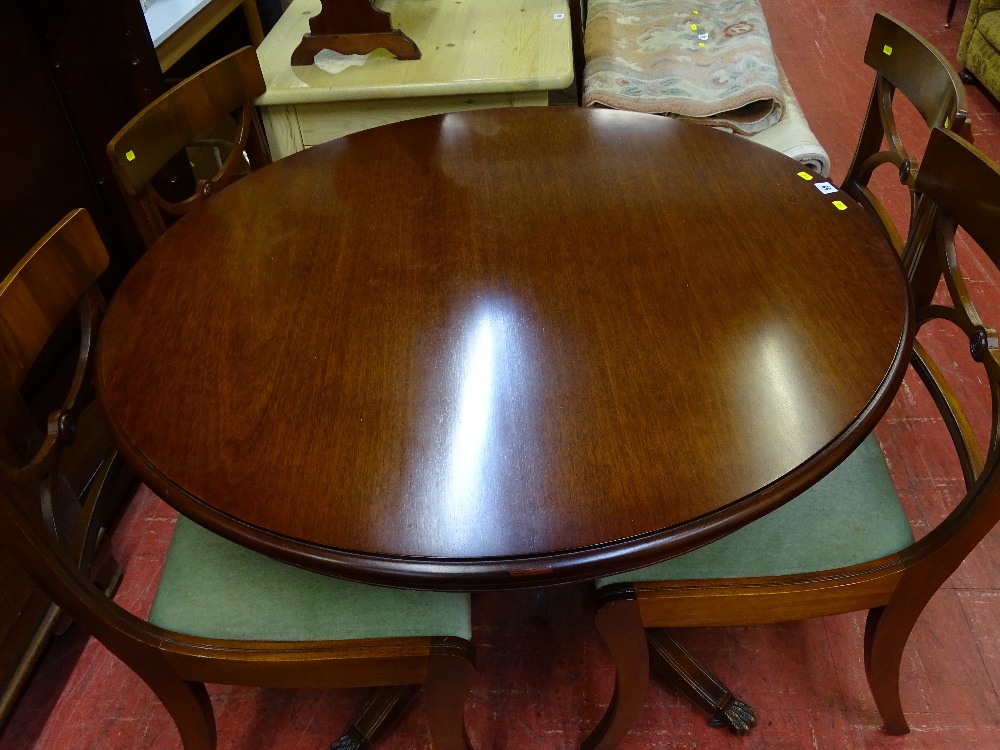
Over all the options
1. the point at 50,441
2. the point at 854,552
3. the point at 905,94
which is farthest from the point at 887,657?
the point at 50,441

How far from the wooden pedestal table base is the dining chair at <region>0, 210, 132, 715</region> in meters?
1.10

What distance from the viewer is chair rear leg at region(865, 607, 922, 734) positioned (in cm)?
109

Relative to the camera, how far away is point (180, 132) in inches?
Answer: 54.7

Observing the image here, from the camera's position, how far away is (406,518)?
775mm

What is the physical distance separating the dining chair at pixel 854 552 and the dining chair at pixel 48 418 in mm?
683

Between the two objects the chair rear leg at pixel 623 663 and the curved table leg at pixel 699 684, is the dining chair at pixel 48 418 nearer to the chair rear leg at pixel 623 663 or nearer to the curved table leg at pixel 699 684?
the chair rear leg at pixel 623 663

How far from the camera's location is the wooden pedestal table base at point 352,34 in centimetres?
194

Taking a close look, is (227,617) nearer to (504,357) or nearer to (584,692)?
(504,357)

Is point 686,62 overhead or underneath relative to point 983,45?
overhead

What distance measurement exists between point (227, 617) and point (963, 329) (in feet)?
3.37

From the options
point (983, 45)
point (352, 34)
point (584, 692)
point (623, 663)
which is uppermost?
point (352, 34)

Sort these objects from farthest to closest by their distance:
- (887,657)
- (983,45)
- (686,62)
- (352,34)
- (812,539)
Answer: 1. (983,45)
2. (686,62)
3. (352,34)
4. (887,657)
5. (812,539)

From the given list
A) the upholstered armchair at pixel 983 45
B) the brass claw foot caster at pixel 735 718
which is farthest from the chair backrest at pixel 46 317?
the upholstered armchair at pixel 983 45

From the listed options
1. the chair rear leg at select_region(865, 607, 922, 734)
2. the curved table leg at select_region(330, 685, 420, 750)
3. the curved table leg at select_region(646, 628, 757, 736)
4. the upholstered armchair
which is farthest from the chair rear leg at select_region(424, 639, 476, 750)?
the upholstered armchair
